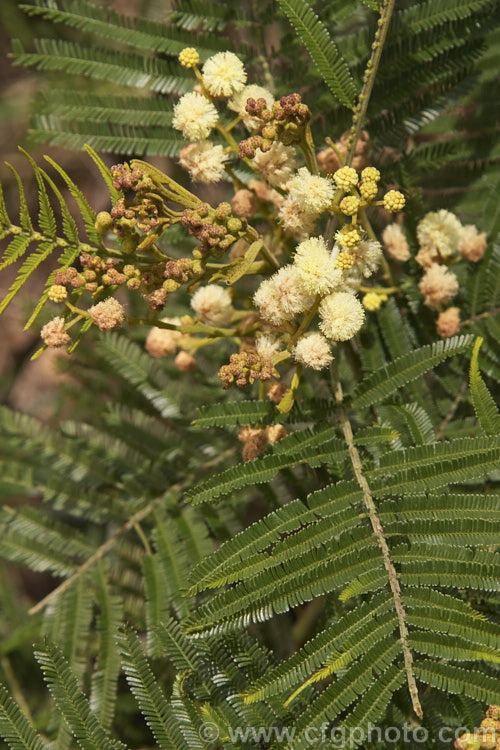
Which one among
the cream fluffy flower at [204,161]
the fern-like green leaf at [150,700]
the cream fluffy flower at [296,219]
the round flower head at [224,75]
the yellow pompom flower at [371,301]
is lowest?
the fern-like green leaf at [150,700]

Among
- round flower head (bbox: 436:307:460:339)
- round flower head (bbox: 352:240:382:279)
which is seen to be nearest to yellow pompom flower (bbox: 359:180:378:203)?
round flower head (bbox: 352:240:382:279)

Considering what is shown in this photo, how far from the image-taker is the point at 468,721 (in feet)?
5.14

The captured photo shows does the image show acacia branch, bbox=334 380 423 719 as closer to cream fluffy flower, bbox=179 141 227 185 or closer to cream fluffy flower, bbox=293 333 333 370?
cream fluffy flower, bbox=293 333 333 370

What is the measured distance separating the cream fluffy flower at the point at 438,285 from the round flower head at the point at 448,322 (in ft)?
0.12

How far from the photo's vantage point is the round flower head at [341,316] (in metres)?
1.47

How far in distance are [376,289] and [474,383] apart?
0.44 meters

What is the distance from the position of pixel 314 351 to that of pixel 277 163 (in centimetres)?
47

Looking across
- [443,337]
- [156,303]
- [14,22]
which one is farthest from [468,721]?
[14,22]

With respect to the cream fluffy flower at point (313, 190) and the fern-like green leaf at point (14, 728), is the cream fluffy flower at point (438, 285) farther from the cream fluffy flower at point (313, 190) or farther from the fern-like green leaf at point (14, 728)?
the fern-like green leaf at point (14, 728)

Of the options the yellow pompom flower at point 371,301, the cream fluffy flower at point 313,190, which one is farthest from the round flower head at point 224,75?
the yellow pompom flower at point 371,301

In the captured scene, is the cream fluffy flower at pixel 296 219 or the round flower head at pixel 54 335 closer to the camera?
the round flower head at pixel 54 335

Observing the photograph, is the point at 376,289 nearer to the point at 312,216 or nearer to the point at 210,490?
the point at 312,216

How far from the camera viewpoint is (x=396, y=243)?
1.95 meters

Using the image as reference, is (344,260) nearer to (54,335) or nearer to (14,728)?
(54,335)
